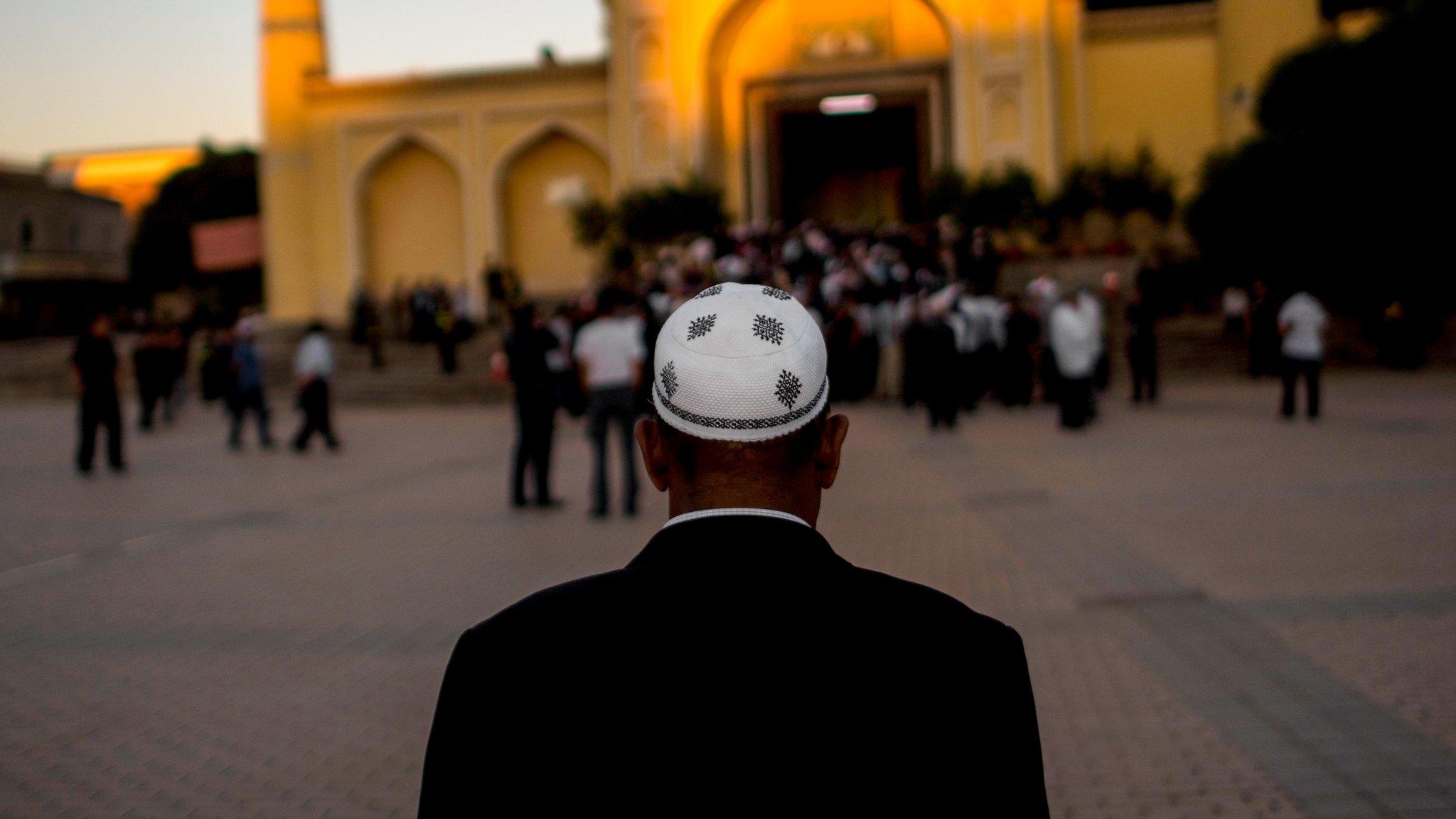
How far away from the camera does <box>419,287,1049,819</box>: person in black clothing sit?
1.53 metres

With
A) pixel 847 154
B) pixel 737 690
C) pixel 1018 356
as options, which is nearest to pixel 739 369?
pixel 737 690

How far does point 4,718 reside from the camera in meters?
5.13

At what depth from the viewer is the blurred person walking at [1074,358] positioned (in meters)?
15.0

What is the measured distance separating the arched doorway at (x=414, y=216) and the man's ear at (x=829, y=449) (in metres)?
33.6

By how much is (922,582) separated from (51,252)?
29175 mm

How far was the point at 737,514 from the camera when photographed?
1662mm

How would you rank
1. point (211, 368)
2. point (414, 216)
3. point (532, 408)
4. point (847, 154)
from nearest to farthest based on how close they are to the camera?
point (532, 408)
point (211, 368)
point (414, 216)
point (847, 154)

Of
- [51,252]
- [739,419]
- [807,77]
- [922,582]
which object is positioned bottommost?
[922,582]

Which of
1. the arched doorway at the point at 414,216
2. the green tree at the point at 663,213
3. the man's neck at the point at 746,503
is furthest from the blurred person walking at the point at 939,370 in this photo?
the arched doorway at the point at 414,216

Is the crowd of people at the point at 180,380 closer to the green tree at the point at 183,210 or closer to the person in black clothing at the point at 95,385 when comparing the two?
the person in black clothing at the point at 95,385

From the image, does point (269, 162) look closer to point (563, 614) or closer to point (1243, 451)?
point (1243, 451)

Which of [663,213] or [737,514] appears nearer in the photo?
[737,514]

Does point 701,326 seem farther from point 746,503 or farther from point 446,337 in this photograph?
point 446,337

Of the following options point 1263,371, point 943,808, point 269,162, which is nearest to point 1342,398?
point 1263,371
